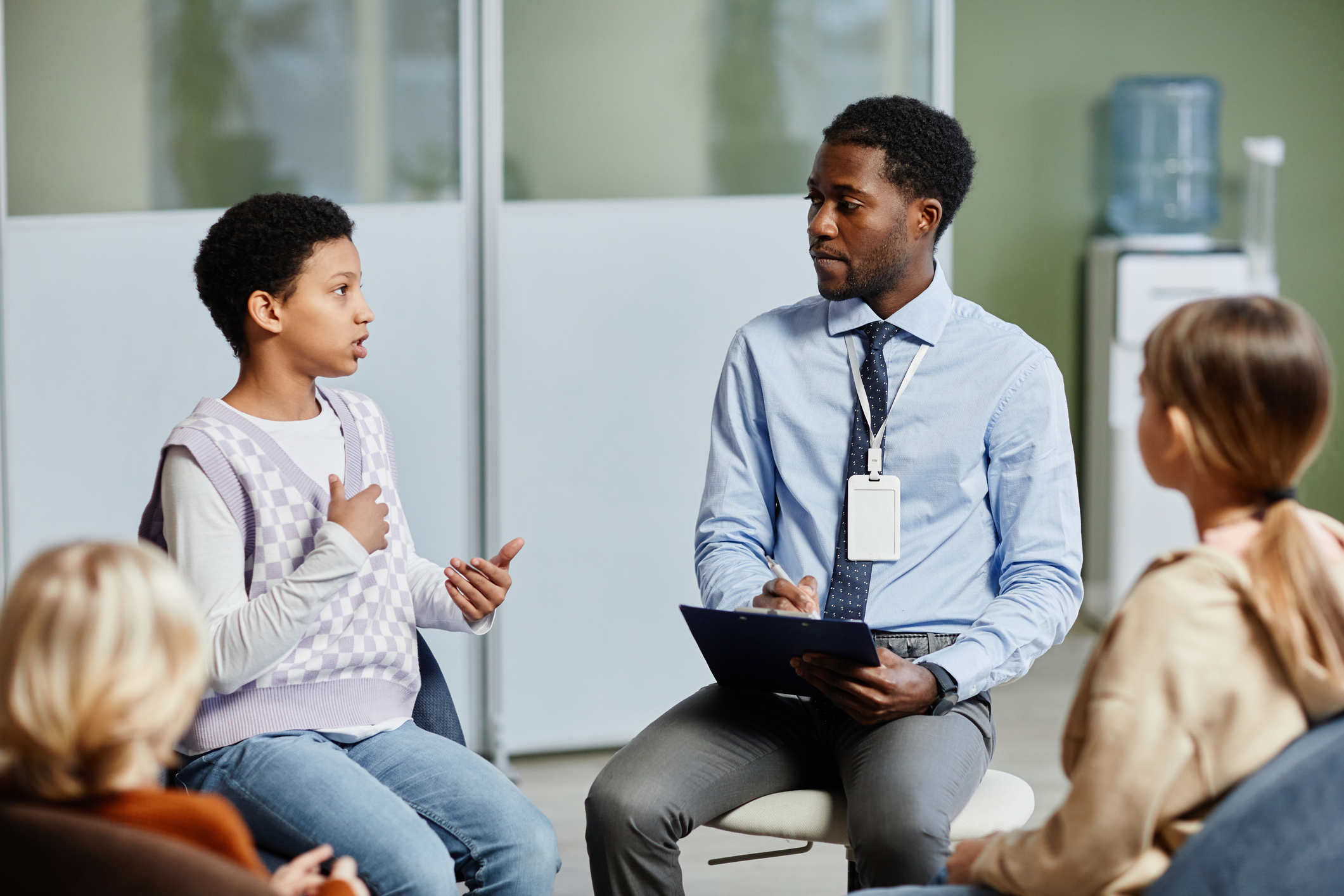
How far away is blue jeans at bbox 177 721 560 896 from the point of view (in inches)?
59.9

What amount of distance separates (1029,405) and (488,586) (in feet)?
2.77

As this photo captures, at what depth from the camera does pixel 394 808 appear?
1.56 metres

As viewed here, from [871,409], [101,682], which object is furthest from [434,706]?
[101,682]

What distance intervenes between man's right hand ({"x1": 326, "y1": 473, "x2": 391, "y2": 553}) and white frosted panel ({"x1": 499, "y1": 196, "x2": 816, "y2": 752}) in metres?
1.43

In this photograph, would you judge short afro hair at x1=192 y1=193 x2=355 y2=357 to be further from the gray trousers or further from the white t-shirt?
the gray trousers

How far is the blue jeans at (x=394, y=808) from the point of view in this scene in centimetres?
152

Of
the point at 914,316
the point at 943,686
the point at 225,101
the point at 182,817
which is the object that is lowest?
the point at 943,686

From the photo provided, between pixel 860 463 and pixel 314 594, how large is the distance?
2.73ft

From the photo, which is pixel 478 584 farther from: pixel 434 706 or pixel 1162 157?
pixel 1162 157

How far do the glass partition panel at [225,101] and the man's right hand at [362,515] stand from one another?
147 centimetres

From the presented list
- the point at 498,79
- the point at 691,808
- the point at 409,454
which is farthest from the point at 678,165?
the point at 691,808

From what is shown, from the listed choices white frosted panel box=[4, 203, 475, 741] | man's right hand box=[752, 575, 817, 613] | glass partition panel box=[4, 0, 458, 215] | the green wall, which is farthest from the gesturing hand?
the green wall

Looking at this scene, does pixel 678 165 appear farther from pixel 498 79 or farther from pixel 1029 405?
pixel 1029 405

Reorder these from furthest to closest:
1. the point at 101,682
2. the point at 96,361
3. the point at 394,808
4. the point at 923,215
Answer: the point at 96,361, the point at 923,215, the point at 394,808, the point at 101,682
